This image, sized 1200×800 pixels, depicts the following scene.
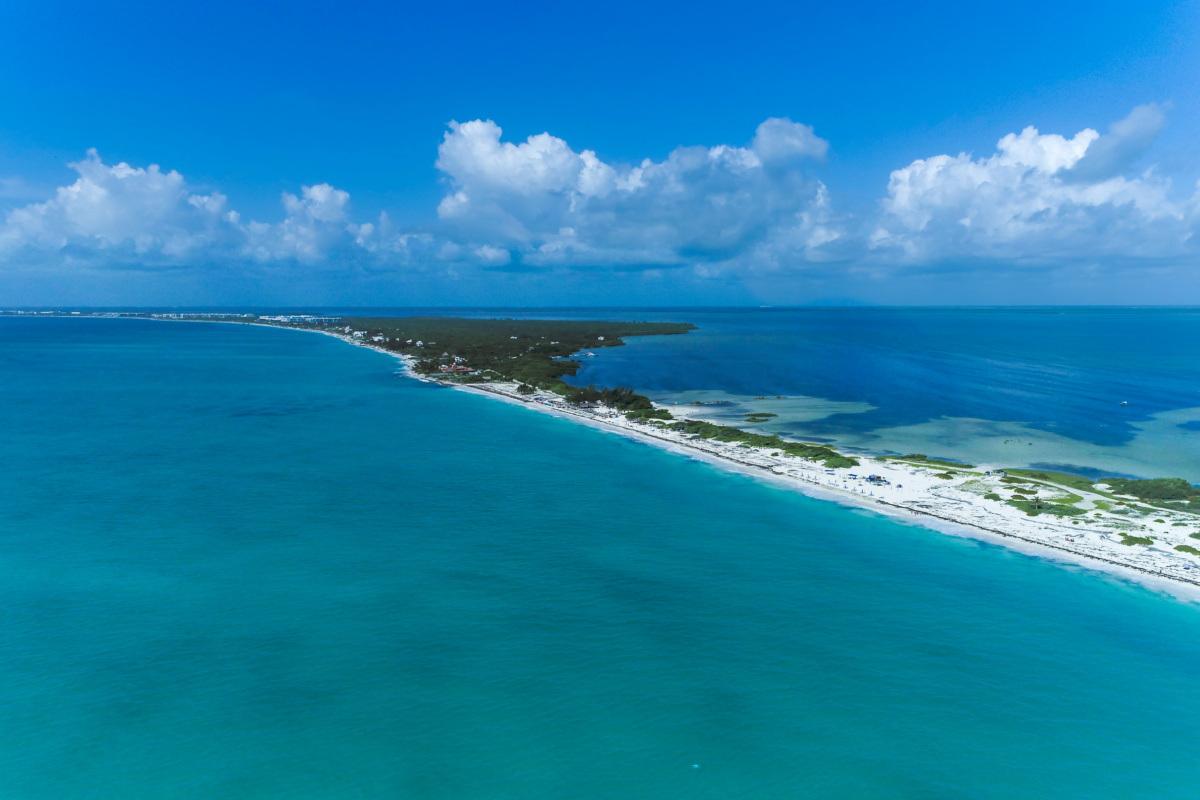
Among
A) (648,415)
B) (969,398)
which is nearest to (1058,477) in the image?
(648,415)

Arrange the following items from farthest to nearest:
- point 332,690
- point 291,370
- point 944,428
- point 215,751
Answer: point 291,370, point 944,428, point 332,690, point 215,751

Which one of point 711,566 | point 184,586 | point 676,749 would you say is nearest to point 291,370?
point 184,586

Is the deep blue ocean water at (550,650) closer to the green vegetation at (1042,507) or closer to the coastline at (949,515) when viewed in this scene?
the coastline at (949,515)

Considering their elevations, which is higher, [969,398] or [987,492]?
[969,398]

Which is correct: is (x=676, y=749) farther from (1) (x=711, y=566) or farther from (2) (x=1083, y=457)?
(2) (x=1083, y=457)

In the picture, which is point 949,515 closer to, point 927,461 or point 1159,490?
point 927,461

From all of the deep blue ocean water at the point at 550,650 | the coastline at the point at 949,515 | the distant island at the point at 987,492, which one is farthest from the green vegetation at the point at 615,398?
the deep blue ocean water at the point at 550,650
